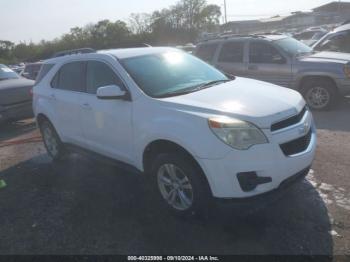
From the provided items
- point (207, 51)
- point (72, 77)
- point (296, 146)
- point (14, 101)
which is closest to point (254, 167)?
point (296, 146)

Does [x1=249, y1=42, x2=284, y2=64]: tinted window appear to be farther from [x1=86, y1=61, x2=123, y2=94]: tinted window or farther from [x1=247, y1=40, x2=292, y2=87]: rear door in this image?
[x1=86, y1=61, x2=123, y2=94]: tinted window

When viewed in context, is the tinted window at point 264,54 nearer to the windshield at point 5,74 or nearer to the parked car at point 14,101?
the parked car at point 14,101

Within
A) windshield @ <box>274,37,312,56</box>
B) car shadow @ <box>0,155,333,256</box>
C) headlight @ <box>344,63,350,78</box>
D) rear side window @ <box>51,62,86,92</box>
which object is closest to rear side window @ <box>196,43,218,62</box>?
windshield @ <box>274,37,312,56</box>

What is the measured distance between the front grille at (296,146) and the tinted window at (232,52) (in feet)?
18.1

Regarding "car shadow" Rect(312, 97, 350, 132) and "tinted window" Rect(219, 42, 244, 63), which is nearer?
"car shadow" Rect(312, 97, 350, 132)

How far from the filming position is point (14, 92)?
9227mm

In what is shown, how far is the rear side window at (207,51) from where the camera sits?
31.1 feet

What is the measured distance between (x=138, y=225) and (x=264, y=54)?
A: 19.8 feet

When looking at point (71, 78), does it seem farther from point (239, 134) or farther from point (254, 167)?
point (254, 167)

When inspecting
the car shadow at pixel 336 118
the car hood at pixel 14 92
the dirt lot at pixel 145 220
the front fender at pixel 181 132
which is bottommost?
the car shadow at pixel 336 118

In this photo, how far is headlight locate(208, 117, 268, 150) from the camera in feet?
11.0

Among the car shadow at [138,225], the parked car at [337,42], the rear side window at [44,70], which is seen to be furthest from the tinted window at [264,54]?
the rear side window at [44,70]

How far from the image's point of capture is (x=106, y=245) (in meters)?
3.66

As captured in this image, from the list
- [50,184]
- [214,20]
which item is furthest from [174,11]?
[50,184]
